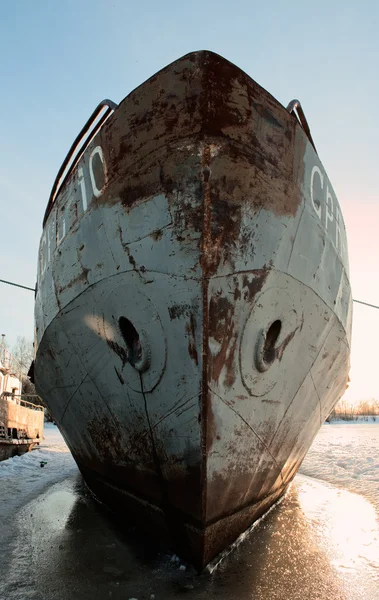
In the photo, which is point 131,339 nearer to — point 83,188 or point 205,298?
point 205,298

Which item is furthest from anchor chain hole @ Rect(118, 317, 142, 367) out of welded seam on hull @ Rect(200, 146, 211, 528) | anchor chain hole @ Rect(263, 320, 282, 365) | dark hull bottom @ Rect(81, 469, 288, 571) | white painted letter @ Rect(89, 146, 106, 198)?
dark hull bottom @ Rect(81, 469, 288, 571)

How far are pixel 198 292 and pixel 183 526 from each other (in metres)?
1.89

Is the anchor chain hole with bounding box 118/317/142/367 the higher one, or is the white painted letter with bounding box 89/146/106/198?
the white painted letter with bounding box 89/146/106/198

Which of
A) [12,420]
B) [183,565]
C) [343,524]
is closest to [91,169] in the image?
[183,565]

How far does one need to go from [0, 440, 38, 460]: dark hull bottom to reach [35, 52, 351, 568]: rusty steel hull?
8.73 metres

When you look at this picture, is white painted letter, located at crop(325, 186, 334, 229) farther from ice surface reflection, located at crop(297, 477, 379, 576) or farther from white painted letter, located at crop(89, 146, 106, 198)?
ice surface reflection, located at crop(297, 477, 379, 576)

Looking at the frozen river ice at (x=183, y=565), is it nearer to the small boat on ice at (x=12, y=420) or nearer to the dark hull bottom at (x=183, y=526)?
the dark hull bottom at (x=183, y=526)

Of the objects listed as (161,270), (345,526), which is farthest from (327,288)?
(345,526)

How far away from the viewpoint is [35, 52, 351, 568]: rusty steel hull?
2975 millimetres

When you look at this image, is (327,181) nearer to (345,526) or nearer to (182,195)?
(182,195)

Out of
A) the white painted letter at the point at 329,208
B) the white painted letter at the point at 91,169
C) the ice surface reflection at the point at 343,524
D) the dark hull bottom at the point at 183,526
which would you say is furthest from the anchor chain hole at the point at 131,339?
the ice surface reflection at the point at 343,524

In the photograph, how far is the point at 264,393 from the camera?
3.33 m

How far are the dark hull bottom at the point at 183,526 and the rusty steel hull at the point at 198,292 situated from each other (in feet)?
0.06

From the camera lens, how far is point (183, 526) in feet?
10.6
